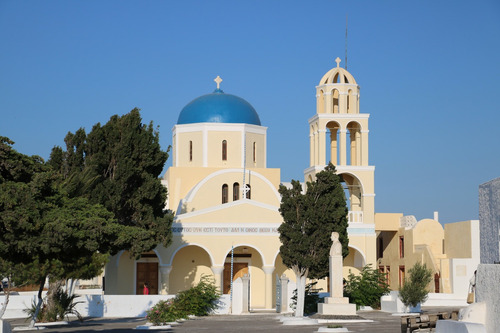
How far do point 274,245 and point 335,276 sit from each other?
7.65 meters

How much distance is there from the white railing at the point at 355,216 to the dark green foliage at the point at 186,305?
747 cm

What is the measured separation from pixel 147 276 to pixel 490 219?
27.6 m

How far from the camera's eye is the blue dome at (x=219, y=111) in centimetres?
3794

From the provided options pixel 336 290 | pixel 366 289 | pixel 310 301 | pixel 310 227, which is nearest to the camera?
pixel 336 290

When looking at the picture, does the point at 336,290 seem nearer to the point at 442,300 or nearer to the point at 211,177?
the point at 442,300

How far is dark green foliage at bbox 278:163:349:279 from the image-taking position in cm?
2614

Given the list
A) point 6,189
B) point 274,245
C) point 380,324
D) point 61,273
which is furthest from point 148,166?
point 6,189

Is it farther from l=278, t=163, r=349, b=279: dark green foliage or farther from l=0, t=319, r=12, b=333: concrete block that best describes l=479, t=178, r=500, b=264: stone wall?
l=278, t=163, r=349, b=279: dark green foliage

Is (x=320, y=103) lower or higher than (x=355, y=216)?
higher

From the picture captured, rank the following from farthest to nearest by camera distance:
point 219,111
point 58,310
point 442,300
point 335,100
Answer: point 219,111 → point 335,100 → point 442,300 → point 58,310

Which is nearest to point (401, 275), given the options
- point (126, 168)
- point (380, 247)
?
point (380, 247)

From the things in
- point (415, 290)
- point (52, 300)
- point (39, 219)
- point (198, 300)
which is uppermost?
point (39, 219)

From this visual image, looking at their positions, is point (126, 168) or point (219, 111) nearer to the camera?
point (126, 168)

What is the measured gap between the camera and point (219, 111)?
125 ft
